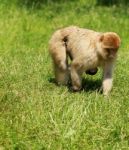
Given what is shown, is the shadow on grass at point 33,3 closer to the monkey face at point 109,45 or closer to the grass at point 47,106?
the grass at point 47,106

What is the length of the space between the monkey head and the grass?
2.00 ft

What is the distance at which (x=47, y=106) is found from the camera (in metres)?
6.78

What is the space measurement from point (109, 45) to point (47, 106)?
136 cm

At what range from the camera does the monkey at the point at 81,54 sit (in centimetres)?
757

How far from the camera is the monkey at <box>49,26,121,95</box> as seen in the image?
7.57 meters

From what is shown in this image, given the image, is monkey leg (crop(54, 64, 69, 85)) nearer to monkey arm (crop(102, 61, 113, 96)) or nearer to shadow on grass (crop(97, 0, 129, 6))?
monkey arm (crop(102, 61, 113, 96))

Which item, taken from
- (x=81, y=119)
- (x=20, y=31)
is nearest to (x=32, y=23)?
(x=20, y=31)

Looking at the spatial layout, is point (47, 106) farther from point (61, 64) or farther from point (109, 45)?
point (61, 64)

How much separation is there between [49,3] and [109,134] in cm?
1006

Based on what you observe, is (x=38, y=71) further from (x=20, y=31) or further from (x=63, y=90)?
(x=20, y=31)

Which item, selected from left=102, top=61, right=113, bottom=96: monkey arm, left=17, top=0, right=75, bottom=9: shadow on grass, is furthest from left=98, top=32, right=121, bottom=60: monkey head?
left=17, top=0, right=75, bottom=9: shadow on grass

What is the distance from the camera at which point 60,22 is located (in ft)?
45.9

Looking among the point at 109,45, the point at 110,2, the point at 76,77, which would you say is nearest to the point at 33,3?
the point at 110,2

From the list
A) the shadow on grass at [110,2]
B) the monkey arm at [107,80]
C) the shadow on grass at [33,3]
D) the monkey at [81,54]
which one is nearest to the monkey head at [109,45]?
the monkey at [81,54]
